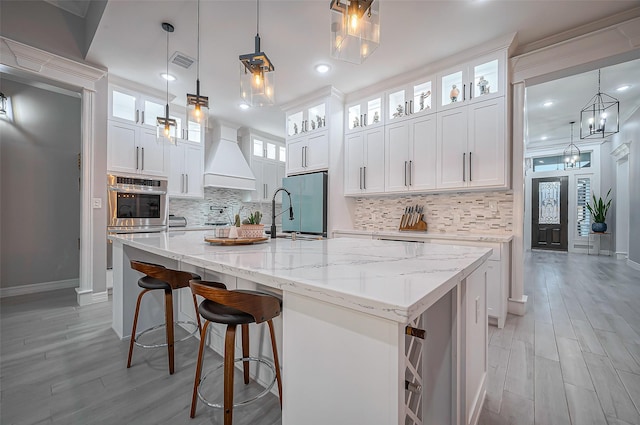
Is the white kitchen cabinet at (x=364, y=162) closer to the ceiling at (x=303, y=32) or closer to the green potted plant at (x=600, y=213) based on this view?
the ceiling at (x=303, y=32)

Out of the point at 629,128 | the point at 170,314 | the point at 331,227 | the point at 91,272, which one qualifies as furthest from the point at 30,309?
the point at 629,128

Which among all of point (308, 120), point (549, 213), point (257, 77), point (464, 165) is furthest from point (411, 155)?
point (549, 213)

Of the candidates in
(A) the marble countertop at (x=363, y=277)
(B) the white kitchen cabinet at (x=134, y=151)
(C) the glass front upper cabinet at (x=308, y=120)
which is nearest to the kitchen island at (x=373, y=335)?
(A) the marble countertop at (x=363, y=277)

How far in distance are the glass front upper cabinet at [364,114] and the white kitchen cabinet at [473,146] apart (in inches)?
35.8

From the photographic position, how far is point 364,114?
3900 millimetres

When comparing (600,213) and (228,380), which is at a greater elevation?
(600,213)

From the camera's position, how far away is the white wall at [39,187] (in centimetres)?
343

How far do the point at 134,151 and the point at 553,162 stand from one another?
10.3 metres

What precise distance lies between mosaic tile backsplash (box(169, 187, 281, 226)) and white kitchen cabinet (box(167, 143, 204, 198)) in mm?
452

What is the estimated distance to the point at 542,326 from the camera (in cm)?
257

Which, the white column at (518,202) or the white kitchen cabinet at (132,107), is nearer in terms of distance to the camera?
the white column at (518,202)

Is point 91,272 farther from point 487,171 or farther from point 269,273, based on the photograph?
point 487,171

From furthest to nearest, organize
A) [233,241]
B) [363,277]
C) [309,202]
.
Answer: [309,202] < [233,241] < [363,277]

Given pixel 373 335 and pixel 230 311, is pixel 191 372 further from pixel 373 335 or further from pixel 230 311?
pixel 373 335
